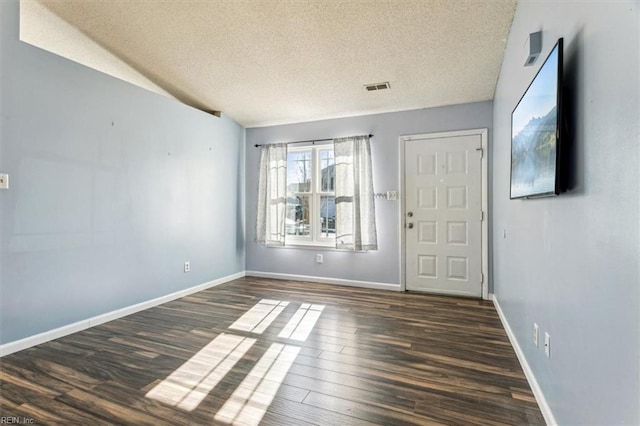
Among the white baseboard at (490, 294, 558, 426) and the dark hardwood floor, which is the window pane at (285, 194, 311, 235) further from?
the white baseboard at (490, 294, 558, 426)

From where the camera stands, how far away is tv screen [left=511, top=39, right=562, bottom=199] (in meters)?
1.33

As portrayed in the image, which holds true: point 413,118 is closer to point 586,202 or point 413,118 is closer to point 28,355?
point 586,202

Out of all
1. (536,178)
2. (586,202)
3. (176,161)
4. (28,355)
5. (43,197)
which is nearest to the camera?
(586,202)

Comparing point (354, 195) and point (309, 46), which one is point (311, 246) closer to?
Answer: point (354, 195)

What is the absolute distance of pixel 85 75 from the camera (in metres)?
2.95

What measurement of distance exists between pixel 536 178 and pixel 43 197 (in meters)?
3.52

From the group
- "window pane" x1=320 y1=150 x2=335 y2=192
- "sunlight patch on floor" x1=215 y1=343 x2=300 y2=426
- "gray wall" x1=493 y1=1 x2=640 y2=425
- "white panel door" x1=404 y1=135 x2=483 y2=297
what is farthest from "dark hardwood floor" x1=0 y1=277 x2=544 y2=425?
"window pane" x1=320 y1=150 x2=335 y2=192

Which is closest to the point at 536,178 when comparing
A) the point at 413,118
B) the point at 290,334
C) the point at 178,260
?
the point at 290,334

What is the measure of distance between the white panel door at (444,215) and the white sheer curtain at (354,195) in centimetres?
49

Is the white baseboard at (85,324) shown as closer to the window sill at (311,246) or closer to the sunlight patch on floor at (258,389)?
the window sill at (311,246)

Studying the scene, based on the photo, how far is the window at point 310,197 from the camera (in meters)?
4.81

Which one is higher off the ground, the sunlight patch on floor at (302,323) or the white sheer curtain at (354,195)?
the white sheer curtain at (354,195)

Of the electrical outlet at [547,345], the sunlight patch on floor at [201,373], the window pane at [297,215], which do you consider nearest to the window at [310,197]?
the window pane at [297,215]

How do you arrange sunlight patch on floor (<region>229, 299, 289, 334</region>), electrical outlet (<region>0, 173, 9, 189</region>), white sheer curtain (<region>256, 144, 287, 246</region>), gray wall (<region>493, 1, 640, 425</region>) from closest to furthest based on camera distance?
gray wall (<region>493, 1, 640, 425</region>) < electrical outlet (<region>0, 173, 9, 189</region>) < sunlight patch on floor (<region>229, 299, 289, 334</region>) < white sheer curtain (<region>256, 144, 287, 246</region>)
